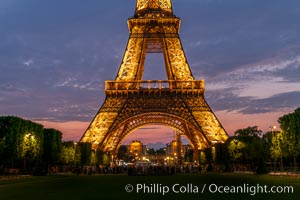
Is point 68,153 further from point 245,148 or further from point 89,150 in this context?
point 245,148

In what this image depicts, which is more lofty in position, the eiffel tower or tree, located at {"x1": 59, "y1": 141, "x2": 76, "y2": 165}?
the eiffel tower

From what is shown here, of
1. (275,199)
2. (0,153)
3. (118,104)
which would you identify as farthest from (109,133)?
(275,199)

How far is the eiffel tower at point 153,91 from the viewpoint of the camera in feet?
180

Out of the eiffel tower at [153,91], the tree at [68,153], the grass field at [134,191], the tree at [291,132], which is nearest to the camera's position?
the grass field at [134,191]

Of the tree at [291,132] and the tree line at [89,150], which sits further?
the tree at [291,132]

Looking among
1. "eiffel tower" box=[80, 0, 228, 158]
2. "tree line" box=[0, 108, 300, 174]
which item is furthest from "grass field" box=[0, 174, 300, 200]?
"eiffel tower" box=[80, 0, 228, 158]

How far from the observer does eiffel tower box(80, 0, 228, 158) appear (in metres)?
54.9

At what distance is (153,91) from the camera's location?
57.9 metres

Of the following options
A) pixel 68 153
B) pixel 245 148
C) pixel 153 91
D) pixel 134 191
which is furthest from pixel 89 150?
pixel 134 191

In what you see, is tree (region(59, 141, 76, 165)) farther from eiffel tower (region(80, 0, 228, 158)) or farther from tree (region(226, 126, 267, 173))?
tree (region(226, 126, 267, 173))

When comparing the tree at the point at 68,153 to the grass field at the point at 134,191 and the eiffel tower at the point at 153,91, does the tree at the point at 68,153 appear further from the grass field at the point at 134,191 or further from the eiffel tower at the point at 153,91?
the grass field at the point at 134,191

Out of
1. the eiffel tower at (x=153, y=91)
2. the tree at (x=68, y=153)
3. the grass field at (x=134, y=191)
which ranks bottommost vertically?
the grass field at (x=134, y=191)

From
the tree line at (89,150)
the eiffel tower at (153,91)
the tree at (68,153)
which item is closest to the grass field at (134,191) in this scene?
the tree line at (89,150)

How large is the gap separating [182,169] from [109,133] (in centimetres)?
1083
